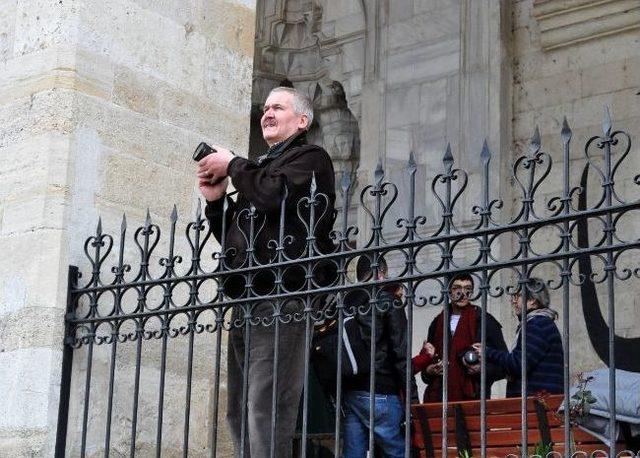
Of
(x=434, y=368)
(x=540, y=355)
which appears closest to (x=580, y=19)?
(x=434, y=368)

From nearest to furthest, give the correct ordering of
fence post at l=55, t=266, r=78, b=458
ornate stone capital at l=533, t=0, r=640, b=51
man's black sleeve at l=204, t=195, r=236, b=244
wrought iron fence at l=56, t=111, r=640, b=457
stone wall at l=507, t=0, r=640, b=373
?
wrought iron fence at l=56, t=111, r=640, b=457 → man's black sleeve at l=204, t=195, r=236, b=244 → fence post at l=55, t=266, r=78, b=458 → stone wall at l=507, t=0, r=640, b=373 → ornate stone capital at l=533, t=0, r=640, b=51

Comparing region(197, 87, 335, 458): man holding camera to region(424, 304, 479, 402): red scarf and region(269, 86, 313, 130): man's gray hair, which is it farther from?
region(424, 304, 479, 402): red scarf

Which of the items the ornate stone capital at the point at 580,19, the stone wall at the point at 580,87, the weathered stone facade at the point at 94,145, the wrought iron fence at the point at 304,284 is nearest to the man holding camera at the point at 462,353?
the wrought iron fence at the point at 304,284

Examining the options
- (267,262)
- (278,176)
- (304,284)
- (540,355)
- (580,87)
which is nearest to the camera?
(304,284)

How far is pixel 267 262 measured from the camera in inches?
200

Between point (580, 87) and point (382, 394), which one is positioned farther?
point (580, 87)

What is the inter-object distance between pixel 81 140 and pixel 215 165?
86cm

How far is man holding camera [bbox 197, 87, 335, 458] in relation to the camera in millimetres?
4953

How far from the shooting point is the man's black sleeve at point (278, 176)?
496 cm

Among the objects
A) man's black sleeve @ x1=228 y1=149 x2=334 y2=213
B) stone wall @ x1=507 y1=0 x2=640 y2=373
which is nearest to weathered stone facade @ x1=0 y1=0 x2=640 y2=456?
man's black sleeve @ x1=228 y1=149 x2=334 y2=213

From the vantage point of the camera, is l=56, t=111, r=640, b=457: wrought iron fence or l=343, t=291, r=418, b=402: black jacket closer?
l=56, t=111, r=640, b=457: wrought iron fence

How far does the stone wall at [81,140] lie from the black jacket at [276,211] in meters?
0.84

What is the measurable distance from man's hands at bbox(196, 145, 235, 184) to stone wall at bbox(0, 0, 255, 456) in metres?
0.76

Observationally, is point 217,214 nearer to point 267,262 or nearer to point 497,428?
point 267,262
